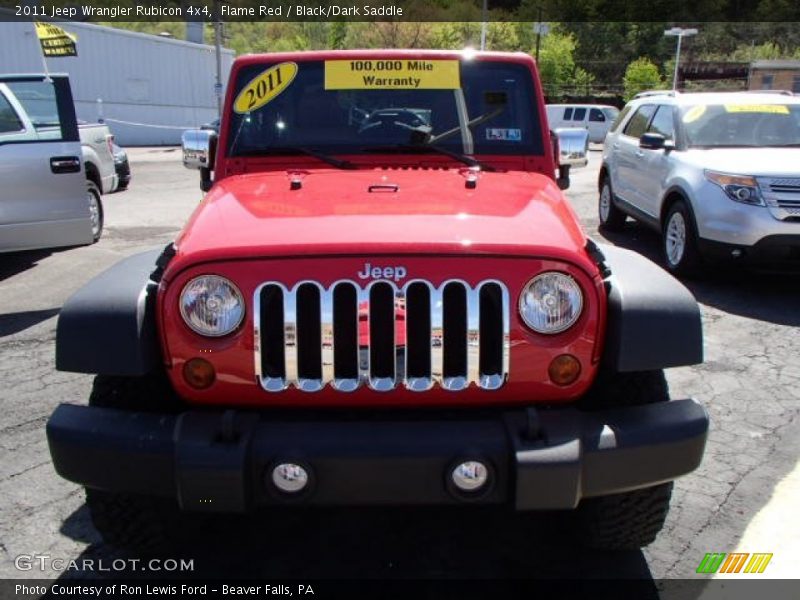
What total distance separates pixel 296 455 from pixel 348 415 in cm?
26

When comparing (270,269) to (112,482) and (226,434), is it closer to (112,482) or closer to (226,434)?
(226,434)

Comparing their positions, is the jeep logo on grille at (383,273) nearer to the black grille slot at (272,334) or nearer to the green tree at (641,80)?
the black grille slot at (272,334)

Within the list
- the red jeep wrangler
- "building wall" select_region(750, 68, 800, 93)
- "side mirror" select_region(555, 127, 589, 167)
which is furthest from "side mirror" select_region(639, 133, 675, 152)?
"building wall" select_region(750, 68, 800, 93)

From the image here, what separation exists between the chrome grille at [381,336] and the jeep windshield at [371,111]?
1450 millimetres

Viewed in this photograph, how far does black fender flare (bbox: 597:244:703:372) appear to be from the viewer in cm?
238

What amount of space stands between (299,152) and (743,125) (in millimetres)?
5495

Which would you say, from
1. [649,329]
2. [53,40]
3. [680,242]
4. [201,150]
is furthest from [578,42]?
[649,329]

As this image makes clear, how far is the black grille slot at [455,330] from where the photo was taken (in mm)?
2369

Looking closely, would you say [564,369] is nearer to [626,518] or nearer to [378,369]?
[378,369]

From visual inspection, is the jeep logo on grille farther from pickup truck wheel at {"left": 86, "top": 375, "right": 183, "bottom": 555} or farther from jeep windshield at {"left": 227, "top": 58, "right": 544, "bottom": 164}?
jeep windshield at {"left": 227, "top": 58, "right": 544, "bottom": 164}

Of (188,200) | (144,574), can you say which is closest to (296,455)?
(144,574)

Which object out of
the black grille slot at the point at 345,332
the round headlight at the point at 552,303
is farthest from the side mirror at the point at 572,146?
the black grille slot at the point at 345,332

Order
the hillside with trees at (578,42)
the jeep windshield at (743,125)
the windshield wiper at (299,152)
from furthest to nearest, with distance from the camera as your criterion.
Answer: the hillside with trees at (578,42)
the jeep windshield at (743,125)
the windshield wiper at (299,152)

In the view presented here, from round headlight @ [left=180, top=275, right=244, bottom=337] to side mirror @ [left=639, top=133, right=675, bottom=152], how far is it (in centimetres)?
622
